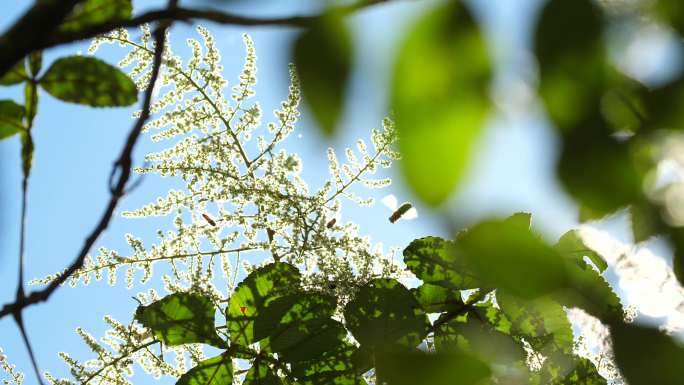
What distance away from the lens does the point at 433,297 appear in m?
0.97

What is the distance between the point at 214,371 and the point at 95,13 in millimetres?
629

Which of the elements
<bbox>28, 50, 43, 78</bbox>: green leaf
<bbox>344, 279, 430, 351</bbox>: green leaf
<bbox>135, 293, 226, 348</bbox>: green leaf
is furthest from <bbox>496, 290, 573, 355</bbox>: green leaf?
<bbox>28, 50, 43, 78</bbox>: green leaf

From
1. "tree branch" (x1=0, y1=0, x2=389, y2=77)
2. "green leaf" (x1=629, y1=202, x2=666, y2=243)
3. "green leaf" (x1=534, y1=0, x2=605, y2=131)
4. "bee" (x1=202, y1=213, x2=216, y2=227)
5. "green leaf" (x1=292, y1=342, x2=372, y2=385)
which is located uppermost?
"bee" (x1=202, y1=213, x2=216, y2=227)

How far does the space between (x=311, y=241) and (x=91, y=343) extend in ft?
1.79

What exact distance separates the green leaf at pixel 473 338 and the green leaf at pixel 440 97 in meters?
0.65

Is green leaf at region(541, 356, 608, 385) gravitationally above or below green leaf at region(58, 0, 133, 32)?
below

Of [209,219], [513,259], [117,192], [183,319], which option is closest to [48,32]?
A: [117,192]

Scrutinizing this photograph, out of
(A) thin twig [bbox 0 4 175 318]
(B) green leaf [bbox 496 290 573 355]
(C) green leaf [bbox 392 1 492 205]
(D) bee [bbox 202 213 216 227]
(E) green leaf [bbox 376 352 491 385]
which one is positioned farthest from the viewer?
(D) bee [bbox 202 213 216 227]

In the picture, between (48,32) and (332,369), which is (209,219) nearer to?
(332,369)

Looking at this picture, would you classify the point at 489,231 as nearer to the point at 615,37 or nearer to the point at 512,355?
the point at 615,37

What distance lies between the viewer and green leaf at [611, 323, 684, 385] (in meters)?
0.29

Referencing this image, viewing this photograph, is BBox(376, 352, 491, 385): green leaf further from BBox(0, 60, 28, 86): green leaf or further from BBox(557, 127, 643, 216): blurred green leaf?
BBox(0, 60, 28, 86): green leaf

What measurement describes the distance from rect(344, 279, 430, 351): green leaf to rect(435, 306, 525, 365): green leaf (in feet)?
0.18

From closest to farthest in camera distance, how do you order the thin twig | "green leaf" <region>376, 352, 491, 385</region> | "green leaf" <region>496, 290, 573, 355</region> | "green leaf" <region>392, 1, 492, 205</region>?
"green leaf" <region>392, 1, 492, 205</region>
"green leaf" <region>376, 352, 491, 385</region>
the thin twig
"green leaf" <region>496, 290, 573, 355</region>
